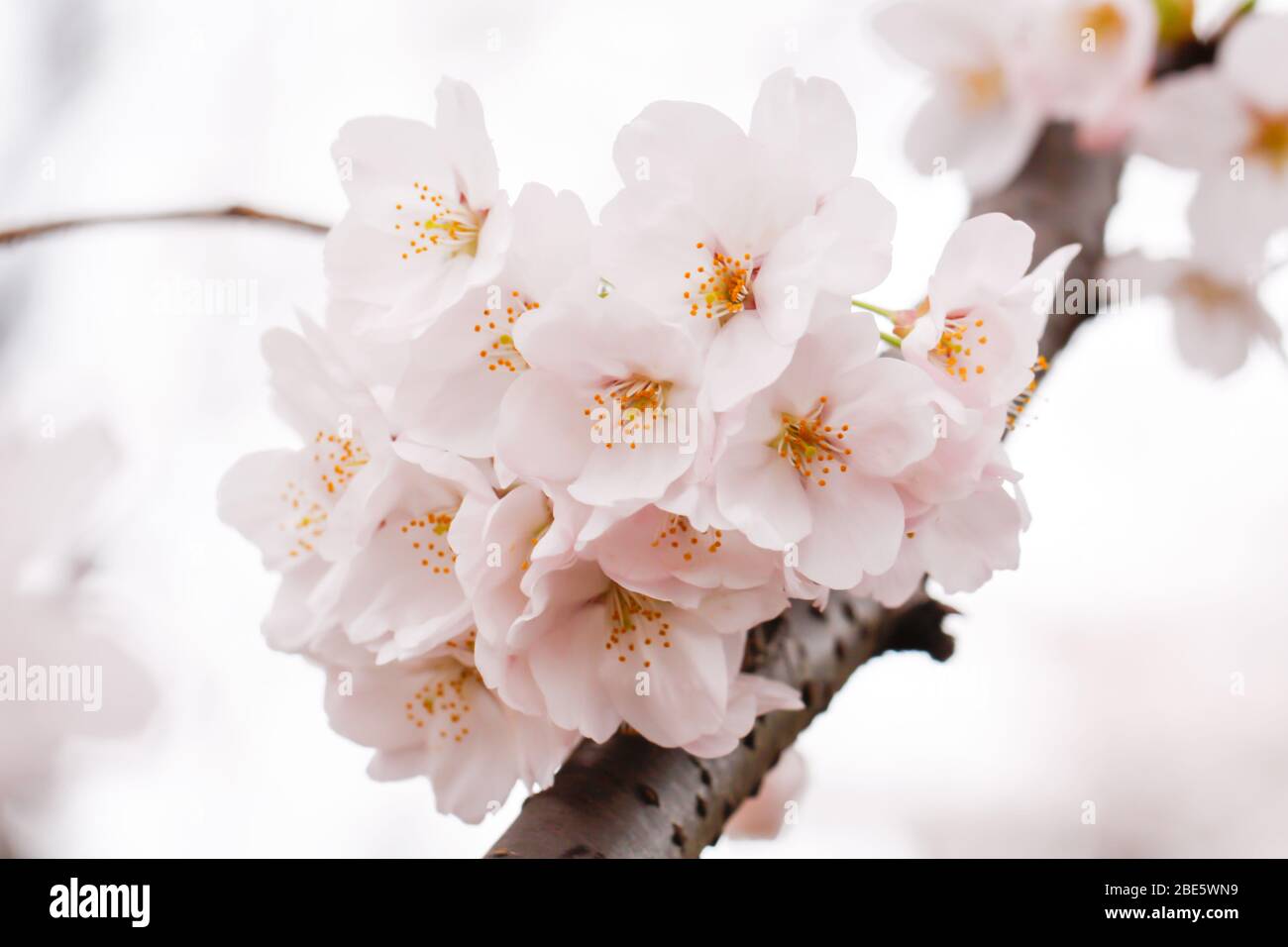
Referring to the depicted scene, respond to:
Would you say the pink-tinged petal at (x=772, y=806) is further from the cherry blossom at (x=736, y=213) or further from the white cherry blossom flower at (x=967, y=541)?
the cherry blossom at (x=736, y=213)

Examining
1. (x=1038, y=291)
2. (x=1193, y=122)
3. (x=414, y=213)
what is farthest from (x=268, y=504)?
(x=1193, y=122)

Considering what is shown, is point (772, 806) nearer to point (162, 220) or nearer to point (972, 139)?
point (972, 139)

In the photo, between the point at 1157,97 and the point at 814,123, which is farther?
the point at 1157,97

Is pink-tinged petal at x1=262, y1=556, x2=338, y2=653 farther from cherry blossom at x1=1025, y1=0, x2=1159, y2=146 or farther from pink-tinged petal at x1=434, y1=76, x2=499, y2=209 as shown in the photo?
cherry blossom at x1=1025, y1=0, x2=1159, y2=146

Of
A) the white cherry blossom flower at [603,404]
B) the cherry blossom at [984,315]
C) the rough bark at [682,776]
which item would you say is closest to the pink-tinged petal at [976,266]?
the cherry blossom at [984,315]

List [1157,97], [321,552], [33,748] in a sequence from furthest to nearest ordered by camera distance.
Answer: [1157,97], [321,552], [33,748]

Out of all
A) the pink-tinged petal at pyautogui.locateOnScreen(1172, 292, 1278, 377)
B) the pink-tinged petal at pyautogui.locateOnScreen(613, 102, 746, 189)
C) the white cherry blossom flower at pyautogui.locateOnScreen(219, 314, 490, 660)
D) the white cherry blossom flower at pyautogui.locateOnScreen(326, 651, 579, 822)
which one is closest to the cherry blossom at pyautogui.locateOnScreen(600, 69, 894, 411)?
the pink-tinged petal at pyautogui.locateOnScreen(613, 102, 746, 189)
